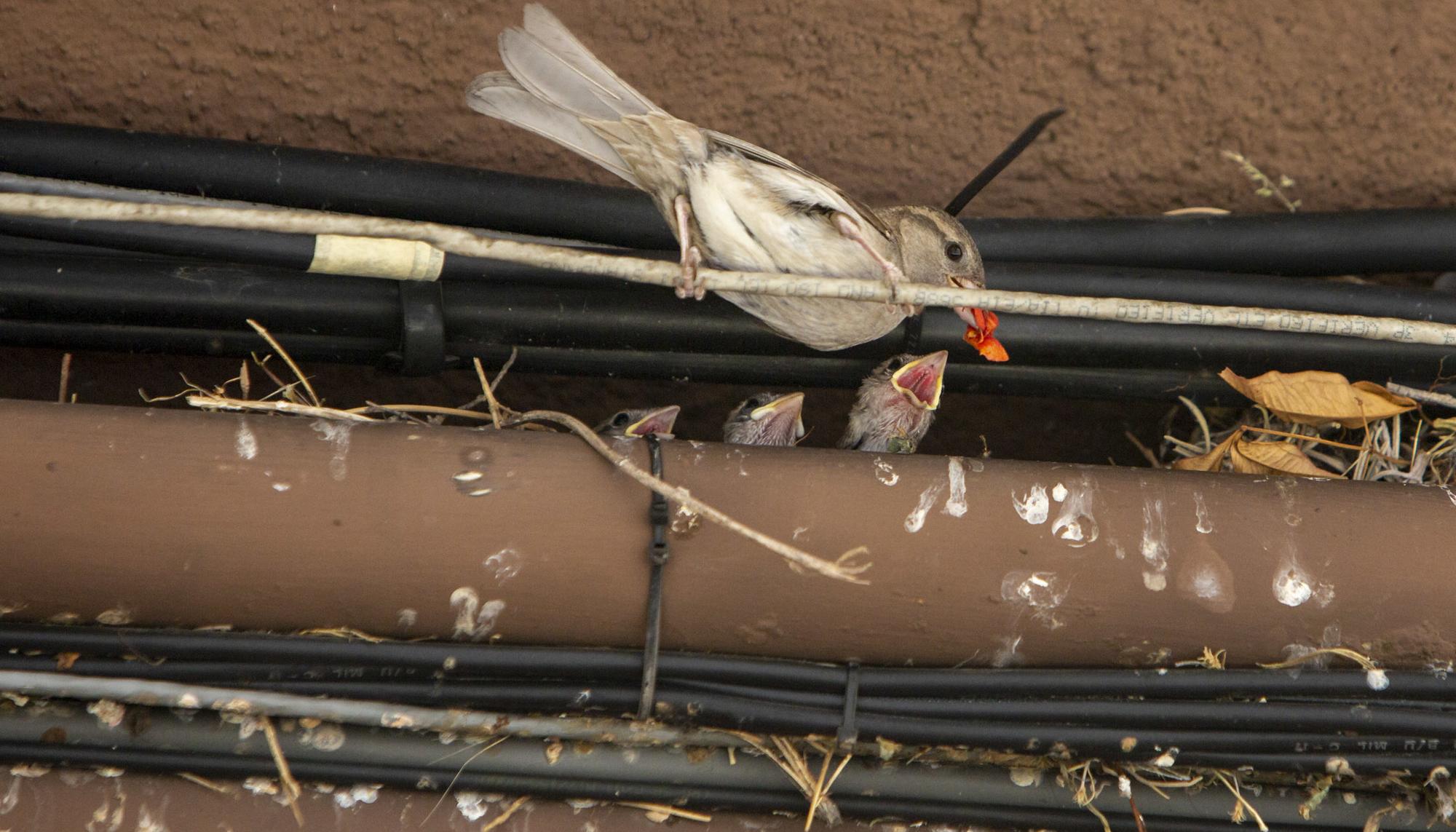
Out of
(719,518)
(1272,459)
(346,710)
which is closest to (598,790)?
(346,710)

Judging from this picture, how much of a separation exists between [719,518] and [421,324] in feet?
2.36

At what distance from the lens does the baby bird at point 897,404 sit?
2.54m

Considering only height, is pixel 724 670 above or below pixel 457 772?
above

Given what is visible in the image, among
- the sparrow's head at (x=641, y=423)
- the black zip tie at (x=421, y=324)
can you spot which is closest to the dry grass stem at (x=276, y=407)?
the black zip tie at (x=421, y=324)

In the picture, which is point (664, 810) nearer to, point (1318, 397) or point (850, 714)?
point (850, 714)

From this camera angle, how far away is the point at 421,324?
2264 mm

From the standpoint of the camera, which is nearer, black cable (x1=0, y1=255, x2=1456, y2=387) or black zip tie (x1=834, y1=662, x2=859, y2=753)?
black zip tie (x1=834, y1=662, x2=859, y2=753)

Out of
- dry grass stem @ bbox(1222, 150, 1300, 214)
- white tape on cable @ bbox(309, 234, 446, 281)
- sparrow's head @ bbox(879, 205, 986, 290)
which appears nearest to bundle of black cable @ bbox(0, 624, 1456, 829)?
white tape on cable @ bbox(309, 234, 446, 281)

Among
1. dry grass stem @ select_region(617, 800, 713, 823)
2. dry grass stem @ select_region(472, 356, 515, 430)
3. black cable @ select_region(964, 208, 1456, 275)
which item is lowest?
dry grass stem @ select_region(617, 800, 713, 823)

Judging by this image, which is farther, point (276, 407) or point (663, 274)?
point (276, 407)

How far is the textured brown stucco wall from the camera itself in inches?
105

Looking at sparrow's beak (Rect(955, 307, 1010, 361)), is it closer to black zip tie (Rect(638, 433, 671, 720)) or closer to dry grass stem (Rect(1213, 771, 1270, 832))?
black zip tie (Rect(638, 433, 671, 720))

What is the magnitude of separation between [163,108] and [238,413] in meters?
0.88

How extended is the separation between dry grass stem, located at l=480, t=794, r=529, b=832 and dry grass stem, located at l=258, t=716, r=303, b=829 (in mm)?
289
